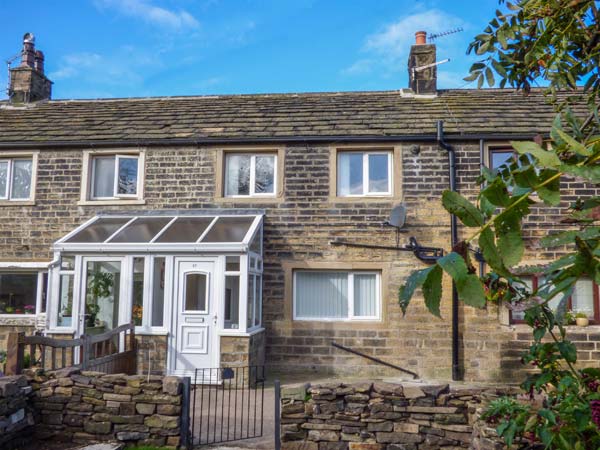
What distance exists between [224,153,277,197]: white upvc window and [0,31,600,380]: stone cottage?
0.11 ft

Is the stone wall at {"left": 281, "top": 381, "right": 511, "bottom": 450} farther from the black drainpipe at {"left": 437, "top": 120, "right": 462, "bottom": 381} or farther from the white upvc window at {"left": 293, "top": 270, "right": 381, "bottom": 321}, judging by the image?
the white upvc window at {"left": 293, "top": 270, "right": 381, "bottom": 321}

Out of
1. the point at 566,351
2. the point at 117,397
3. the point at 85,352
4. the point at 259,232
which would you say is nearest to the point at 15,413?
the point at 117,397

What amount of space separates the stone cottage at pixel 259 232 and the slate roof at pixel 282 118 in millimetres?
67

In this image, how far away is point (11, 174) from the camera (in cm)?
1168

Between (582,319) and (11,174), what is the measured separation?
12.8m

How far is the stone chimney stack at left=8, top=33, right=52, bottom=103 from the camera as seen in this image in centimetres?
1413

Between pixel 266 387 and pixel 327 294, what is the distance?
247 cm

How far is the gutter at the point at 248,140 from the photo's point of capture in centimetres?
1060

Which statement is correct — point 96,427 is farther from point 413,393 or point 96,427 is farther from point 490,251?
point 490,251

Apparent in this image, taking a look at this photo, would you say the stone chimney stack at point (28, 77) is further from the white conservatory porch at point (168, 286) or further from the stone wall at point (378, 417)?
the stone wall at point (378, 417)

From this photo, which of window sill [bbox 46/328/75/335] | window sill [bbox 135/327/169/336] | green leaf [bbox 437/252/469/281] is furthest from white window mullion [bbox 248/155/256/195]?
green leaf [bbox 437/252/469/281]

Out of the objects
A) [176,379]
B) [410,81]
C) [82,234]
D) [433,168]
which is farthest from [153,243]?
[410,81]

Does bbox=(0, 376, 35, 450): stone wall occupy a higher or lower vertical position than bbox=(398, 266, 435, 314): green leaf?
lower

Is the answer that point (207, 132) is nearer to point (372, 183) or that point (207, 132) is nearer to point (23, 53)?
point (372, 183)
